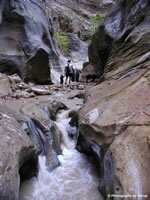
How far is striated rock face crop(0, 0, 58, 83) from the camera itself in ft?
44.0

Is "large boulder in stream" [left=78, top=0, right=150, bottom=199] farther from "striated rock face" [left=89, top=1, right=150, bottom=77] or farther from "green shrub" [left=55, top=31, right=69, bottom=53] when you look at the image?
"green shrub" [left=55, top=31, right=69, bottom=53]

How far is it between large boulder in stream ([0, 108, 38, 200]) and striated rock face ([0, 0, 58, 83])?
8.92 meters

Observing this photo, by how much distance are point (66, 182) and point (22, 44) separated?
10550 mm

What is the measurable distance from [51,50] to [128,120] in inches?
510

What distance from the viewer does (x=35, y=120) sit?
6.09 metres

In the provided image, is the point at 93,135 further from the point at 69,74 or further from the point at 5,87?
the point at 69,74

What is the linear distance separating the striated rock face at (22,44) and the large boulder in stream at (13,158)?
8920 millimetres

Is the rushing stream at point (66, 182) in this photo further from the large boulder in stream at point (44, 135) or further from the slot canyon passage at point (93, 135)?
the large boulder in stream at point (44, 135)

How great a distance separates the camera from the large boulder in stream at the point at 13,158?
3.49 meters

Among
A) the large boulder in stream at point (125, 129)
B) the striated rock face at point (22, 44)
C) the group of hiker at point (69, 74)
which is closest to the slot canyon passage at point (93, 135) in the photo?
the large boulder in stream at point (125, 129)

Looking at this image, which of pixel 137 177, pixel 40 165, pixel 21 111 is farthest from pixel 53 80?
pixel 137 177

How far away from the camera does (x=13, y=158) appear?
389cm

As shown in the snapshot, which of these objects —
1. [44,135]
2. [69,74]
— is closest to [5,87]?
[44,135]

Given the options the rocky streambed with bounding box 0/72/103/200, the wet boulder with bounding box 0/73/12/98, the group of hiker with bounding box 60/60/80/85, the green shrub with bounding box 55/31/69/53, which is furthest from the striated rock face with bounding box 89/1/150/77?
the green shrub with bounding box 55/31/69/53
